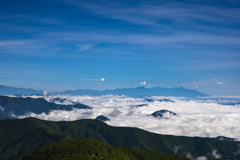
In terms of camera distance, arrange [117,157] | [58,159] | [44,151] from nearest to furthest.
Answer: [58,159] < [44,151] < [117,157]

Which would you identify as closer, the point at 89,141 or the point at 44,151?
the point at 44,151

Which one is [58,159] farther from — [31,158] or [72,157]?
[31,158]

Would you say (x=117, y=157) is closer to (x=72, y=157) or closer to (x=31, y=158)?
(x=72, y=157)

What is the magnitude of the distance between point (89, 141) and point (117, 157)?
2957 cm

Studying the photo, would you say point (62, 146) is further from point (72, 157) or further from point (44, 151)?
point (72, 157)

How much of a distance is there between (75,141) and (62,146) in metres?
16.6

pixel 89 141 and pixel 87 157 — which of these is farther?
pixel 89 141

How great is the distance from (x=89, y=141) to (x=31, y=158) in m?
53.4

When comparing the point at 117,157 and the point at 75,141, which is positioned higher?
the point at 75,141

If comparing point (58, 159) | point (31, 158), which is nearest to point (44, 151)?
Answer: point (31, 158)

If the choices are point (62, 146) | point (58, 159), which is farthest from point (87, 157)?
point (62, 146)

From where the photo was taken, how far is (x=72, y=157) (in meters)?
151

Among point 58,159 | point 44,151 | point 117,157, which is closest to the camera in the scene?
point 58,159

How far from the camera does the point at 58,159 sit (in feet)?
486
